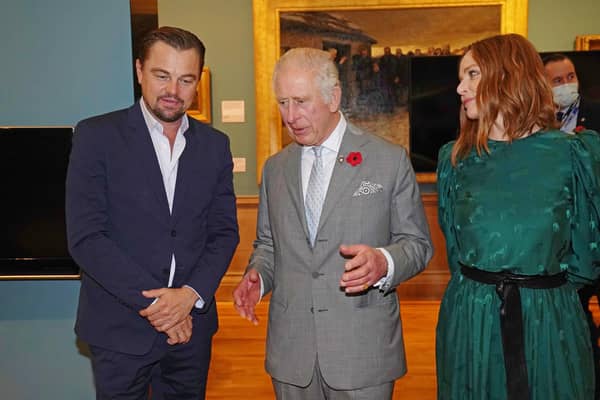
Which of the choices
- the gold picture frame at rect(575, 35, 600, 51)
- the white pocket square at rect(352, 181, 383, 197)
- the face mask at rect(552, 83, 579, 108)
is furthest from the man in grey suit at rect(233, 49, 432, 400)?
the gold picture frame at rect(575, 35, 600, 51)

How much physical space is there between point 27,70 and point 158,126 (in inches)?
38.3

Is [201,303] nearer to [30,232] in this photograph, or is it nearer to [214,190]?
[214,190]

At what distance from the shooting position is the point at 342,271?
1.96 metres

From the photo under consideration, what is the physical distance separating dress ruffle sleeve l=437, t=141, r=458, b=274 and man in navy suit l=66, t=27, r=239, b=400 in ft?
2.45

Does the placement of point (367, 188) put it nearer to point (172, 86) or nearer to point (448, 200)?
point (448, 200)

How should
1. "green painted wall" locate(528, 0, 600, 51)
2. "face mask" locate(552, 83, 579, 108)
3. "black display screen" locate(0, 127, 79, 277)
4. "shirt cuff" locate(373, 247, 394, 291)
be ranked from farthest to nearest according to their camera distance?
"green painted wall" locate(528, 0, 600, 51) < "face mask" locate(552, 83, 579, 108) < "black display screen" locate(0, 127, 79, 277) < "shirt cuff" locate(373, 247, 394, 291)

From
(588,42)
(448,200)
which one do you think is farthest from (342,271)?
(588,42)

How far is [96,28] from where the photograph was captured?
8.80 ft

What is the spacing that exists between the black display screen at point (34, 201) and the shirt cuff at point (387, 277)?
4.51ft

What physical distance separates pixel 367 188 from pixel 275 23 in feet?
12.3

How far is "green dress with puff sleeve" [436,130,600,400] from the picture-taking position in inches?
74.2

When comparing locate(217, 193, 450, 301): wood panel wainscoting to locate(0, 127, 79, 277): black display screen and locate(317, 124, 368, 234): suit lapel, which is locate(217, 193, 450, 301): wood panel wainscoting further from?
locate(317, 124, 368, 234): suit lapel

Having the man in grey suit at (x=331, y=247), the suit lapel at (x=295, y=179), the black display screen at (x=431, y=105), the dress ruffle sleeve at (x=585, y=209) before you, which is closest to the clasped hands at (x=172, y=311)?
the man in grey suit at (x=331, y=247)

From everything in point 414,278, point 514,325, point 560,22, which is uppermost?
point 560,22
